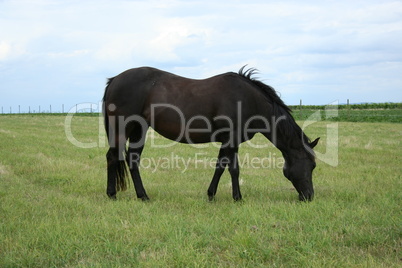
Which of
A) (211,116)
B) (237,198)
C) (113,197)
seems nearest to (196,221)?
(237,198)

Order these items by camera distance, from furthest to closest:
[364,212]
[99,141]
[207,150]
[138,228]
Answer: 1. [99,141]
2. [207,150]
3. [364,212]
4. [138,228]

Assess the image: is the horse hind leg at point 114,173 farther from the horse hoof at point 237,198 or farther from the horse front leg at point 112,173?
the horse hoof at point 237,198

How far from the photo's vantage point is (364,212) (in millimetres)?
5066

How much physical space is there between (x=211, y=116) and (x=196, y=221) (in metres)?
1.91

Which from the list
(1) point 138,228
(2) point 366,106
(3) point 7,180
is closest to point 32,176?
(3) point 7,180

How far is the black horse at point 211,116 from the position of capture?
594 cm

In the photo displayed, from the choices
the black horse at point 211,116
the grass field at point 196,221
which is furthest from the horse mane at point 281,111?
the grass field at point 196,221

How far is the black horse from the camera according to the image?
19.5 ft

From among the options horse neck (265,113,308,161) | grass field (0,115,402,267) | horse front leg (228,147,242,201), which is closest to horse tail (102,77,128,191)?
grass field (0,115,402,267)

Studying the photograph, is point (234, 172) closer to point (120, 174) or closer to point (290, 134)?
point (290, 134)

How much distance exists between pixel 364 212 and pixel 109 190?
13.5 feet

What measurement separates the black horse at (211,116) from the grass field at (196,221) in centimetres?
55

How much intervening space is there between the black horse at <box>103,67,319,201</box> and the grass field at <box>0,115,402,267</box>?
21.8 inches

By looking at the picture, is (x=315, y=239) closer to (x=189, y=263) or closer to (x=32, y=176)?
(x=189, y=263)
